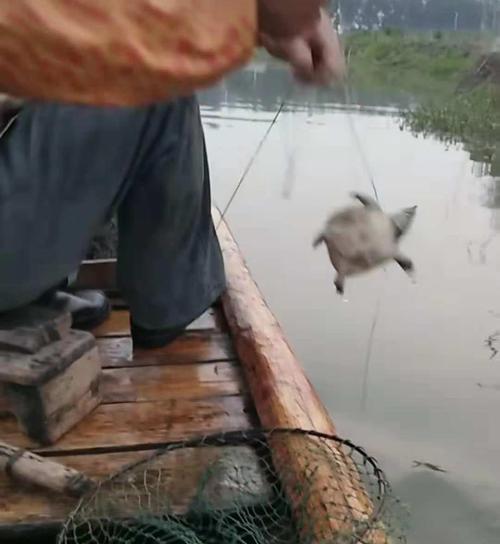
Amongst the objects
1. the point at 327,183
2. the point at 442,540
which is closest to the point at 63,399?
the point at 442,540

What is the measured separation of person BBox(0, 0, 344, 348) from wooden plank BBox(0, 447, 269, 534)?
326 millimetres

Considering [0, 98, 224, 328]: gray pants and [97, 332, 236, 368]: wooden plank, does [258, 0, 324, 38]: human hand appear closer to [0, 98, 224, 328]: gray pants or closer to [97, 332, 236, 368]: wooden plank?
[0, 98, 224, 328]: gray pants

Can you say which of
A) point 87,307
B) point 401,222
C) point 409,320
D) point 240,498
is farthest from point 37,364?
point 409,320

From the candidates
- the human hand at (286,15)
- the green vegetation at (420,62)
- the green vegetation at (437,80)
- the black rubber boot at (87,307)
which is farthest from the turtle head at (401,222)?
the green vegetation at (420,62)

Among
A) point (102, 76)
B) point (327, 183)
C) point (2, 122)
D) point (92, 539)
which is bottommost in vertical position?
point (327, 183)

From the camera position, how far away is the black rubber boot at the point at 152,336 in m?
2.10

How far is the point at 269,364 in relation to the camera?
1.94m

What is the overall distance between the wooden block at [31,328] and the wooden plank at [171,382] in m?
0.22

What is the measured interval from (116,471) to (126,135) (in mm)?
578

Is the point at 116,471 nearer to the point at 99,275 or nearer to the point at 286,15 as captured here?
the point at 99,275

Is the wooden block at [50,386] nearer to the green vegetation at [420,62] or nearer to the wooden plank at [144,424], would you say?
the wooden plank at [144,424]

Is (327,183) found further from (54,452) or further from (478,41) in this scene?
(478,41)

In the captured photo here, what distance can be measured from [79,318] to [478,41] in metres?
13.7

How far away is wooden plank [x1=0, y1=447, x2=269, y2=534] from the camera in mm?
1500
